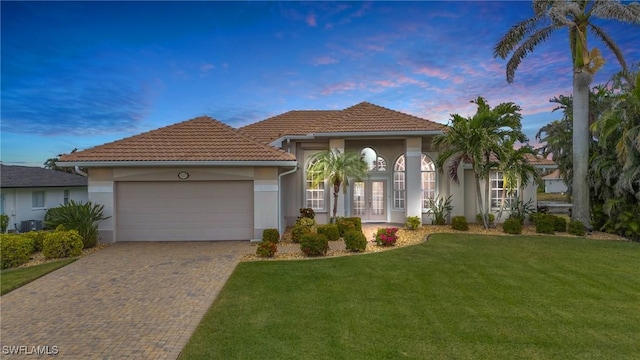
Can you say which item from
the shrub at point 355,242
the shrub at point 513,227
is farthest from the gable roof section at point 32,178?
the shrub at point 513,227

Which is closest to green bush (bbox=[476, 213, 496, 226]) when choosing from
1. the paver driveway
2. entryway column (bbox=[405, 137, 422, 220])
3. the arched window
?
entryway column (bbox=[405, 137, 422, 220])

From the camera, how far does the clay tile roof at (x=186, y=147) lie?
444 inches

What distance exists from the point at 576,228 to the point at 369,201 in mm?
8668

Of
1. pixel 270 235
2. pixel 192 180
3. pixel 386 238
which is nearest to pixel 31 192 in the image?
pixel 192 180

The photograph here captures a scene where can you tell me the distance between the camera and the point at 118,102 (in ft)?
54.2

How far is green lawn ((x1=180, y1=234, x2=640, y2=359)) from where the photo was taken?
14.8 feet

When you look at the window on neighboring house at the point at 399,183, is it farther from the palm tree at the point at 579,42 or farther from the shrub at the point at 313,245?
the shrub at the point at 313,245

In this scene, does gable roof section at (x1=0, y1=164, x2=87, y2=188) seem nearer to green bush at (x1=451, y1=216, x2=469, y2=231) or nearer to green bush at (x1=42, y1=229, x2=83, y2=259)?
green bush at (x1=42, y1=229, x2=83, y2=259)

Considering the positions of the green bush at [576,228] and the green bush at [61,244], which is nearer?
the green bush at [61,244]

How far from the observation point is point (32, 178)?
18.7 m

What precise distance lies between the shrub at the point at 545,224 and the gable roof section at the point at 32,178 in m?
25.6

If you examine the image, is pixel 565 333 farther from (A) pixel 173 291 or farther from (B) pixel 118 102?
(B) pixel 118 102

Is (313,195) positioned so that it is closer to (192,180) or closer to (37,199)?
(192,180)

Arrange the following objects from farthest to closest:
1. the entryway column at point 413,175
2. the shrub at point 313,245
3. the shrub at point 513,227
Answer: the entryway column at point 413,175, the shrub at point 513,227, the shrub at point 313,245
